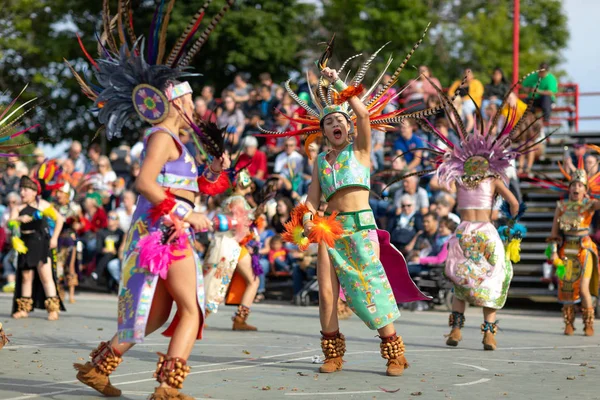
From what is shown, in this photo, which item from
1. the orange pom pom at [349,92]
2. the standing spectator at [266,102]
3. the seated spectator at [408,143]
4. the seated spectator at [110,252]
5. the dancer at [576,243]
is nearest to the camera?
the orange pom pom at [349,92]

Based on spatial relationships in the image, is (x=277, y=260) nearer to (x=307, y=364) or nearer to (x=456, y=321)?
(x=456, y=321)

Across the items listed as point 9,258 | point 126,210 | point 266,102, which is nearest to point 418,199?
point 266,102

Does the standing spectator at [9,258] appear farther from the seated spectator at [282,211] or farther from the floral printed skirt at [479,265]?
the floral printed skirt at [479,265]

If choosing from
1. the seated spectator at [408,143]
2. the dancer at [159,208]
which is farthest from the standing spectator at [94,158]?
the dancer at [159,208]

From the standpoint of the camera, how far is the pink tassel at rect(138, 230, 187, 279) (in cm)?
655

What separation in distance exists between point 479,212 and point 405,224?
6.08 metres

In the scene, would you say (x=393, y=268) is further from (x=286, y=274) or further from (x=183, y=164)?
(x=286, y=274)

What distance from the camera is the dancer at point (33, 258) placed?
43.7ft

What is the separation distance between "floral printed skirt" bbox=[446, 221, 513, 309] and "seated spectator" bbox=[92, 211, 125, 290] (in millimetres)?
8781

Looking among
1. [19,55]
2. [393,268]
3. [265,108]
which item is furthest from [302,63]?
[393,268]

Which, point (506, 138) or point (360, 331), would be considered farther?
point (360, 331)

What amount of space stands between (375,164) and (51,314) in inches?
287

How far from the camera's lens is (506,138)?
1100 centimetres

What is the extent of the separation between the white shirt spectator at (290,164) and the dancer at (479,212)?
7.91 metres
